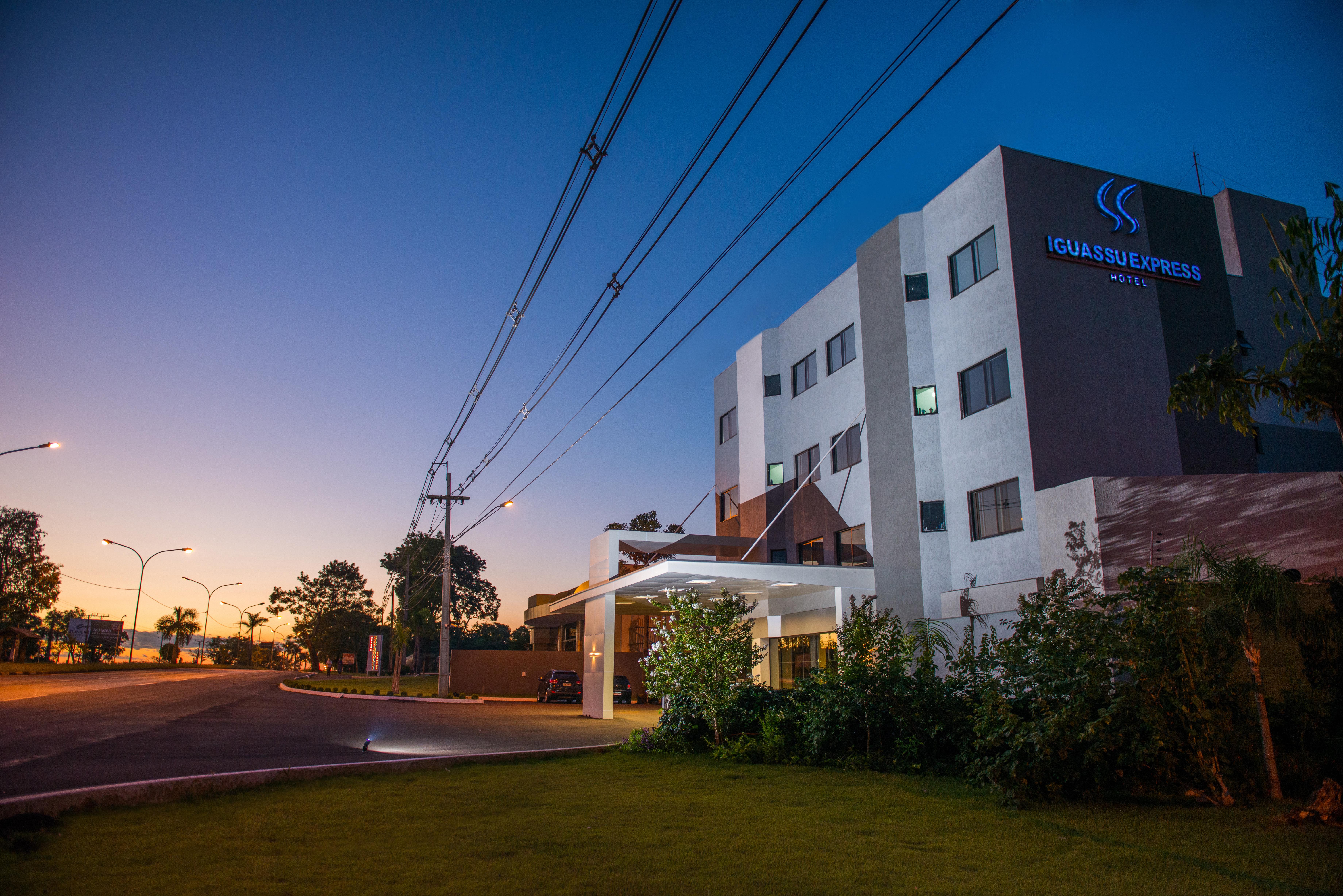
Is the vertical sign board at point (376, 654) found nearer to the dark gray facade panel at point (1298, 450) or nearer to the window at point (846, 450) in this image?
the window at point (846, 450)

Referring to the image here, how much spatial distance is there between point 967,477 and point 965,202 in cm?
712

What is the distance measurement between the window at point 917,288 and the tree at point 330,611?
86.3 m

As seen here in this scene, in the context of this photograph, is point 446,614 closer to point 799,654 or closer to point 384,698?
point 384,698

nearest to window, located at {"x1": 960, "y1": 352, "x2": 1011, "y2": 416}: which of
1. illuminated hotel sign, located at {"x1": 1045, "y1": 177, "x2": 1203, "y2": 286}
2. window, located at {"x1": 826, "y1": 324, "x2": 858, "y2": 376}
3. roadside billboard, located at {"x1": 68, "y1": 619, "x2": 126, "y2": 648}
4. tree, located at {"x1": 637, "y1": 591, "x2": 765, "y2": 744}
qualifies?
illuminated hotel sign, located at {"x1": 1045, "y1": 177, "x2": 1203, "y2": 286}

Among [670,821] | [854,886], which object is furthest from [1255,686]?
[670,821]

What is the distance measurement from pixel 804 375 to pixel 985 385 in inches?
362

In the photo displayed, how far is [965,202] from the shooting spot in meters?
21.3

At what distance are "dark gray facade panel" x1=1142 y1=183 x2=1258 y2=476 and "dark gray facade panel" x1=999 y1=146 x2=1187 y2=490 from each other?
0.43 m

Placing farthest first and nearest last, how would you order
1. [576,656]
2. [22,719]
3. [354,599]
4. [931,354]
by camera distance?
[354,599] → [576,656] → [931,354] → [22,719]

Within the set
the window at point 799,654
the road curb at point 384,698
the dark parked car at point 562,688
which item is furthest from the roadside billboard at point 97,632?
the window at point 799,654

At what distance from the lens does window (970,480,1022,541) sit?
18750 mm

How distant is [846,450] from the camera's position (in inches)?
1008

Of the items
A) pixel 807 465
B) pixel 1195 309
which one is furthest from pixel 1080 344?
pixel 807 465

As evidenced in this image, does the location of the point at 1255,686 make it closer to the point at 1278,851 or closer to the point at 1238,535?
the point at 1278,851
